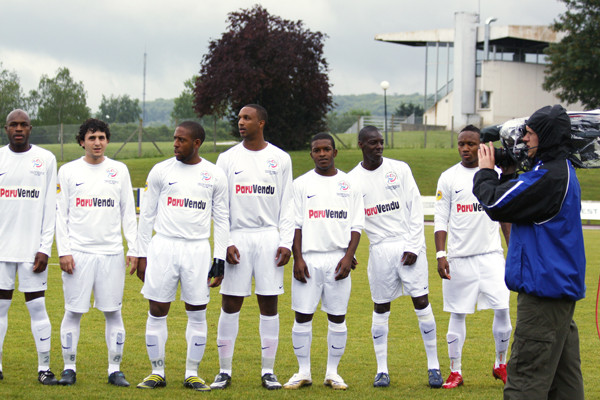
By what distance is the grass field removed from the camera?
6865 millimetres

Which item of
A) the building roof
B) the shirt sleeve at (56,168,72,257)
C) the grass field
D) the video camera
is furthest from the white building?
the video camera

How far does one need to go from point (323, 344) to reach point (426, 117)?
176ft

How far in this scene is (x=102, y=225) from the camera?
279 inches

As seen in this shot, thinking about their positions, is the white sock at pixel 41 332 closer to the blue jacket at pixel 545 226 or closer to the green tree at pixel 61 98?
the blue jacket at pixel 545 226

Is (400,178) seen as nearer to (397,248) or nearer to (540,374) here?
(397,248)

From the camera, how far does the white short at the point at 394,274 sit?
748 centimetres

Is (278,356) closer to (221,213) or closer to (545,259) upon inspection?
(221,213)

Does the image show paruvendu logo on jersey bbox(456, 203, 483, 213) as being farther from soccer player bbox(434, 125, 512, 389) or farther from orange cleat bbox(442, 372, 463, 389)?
orange cleat bbox(442, 372, 463, 389)

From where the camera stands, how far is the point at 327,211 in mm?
7305

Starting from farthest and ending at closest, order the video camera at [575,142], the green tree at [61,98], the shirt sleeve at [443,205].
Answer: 1. the green tree at [61,98]
2. the shirt sleeve at [443,205]
3. the video camera at [575,142]

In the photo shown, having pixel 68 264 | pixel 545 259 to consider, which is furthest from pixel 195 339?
pixel 545 259

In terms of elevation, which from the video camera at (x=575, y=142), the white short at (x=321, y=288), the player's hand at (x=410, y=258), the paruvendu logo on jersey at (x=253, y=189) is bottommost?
the white short at (x=321, y=288)

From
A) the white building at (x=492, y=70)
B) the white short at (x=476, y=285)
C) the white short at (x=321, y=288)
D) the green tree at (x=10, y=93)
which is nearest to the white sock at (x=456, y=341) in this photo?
the white short at (x=476, y=285)

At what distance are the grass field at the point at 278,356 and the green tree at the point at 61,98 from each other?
90.5m
